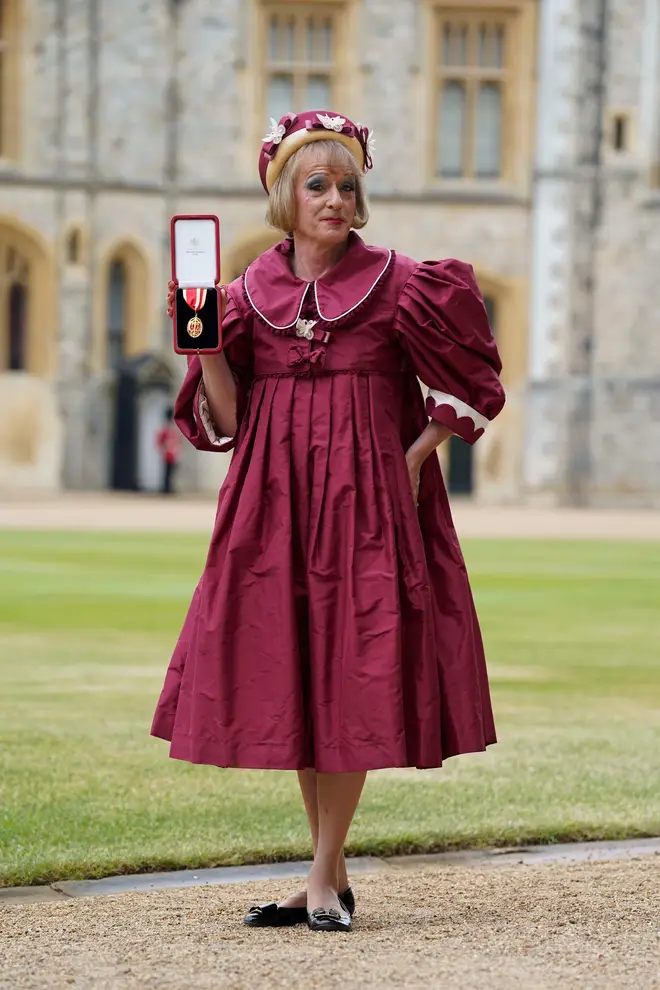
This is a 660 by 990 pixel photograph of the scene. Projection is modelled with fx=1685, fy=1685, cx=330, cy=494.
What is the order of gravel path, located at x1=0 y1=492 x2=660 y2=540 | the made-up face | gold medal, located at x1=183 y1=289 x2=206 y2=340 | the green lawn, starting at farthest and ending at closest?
gravel path, located at x1=0 y1=492 x2=660 y2=540, the green lawn, the made-up face, gold medal, located at x1=183 y1=289 x2=206 y2=340

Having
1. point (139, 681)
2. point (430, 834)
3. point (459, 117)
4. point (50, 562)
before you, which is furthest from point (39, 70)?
point (430, 834)

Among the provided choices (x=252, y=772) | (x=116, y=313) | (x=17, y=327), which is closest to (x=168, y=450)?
(x=116, y=313)

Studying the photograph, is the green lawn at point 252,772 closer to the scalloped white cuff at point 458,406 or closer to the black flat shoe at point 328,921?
the black flat shoe at point 328,921

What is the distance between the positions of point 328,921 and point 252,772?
6.70 feet

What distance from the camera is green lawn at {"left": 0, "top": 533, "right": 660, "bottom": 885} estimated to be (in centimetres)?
429


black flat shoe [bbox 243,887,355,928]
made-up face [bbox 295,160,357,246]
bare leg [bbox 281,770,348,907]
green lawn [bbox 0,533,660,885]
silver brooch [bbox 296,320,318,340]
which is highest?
made-up face [bbox 295,160,357,246]

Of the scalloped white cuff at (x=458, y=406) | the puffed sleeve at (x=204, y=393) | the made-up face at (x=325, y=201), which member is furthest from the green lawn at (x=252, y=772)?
the made-up face at (x=325, y=201)

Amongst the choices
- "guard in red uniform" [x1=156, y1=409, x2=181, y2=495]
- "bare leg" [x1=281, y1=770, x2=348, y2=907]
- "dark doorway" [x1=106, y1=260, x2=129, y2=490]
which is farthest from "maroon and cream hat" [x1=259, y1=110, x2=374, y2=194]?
"dark doorway" [x1=106, y1=260, x2=129, y2=490]

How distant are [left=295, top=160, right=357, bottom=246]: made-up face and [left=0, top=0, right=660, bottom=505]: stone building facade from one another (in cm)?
2047

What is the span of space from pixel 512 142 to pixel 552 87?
3.48 feet

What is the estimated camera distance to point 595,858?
4.09 m

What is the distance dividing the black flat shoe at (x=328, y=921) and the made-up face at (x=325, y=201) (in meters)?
1.42

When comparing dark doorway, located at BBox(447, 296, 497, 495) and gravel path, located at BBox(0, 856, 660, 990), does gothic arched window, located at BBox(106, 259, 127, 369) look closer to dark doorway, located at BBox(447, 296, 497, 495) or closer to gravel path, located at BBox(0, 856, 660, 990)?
dark doorway, located at BBox(447, 296, 497, 495)

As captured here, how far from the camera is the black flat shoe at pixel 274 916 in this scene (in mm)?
3426
